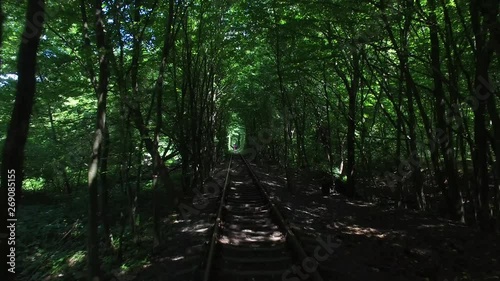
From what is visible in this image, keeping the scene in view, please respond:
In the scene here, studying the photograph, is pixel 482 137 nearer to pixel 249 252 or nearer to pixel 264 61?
pixel 249 252

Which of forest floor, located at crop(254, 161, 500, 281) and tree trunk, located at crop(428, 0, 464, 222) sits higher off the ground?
tree trunk, located at crop(428, 0, 464, 222)

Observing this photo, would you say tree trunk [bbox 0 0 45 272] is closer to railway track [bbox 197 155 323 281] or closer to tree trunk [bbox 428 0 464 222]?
railway track [bbox 197 155 323 281]

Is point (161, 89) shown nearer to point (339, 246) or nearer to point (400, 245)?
point (339, 246)

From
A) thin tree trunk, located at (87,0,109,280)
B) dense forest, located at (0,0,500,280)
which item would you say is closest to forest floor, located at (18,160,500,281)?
dense forest, located at (0,0,500,280)

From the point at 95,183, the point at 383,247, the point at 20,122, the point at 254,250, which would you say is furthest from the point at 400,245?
the point at 20,122

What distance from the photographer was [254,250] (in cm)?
685

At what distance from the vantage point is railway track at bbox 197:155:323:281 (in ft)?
18.6

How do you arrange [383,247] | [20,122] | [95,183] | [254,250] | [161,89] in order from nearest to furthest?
[20,122] → [95,183] → [254,250] → [383,247] → [161,89]

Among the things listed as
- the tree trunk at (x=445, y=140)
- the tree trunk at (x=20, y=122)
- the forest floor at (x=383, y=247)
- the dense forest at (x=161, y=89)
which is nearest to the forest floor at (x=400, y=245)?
the forest floor at (x=383, y=247)

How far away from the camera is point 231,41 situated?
14.3 meters

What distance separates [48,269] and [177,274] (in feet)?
17.3

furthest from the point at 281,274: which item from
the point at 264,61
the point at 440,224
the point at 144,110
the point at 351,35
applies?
the point at 264,61

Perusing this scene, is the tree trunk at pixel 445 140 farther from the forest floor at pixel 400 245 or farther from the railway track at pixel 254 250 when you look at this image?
the railway track at pixel 254 250

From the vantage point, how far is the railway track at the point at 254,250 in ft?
18.6
